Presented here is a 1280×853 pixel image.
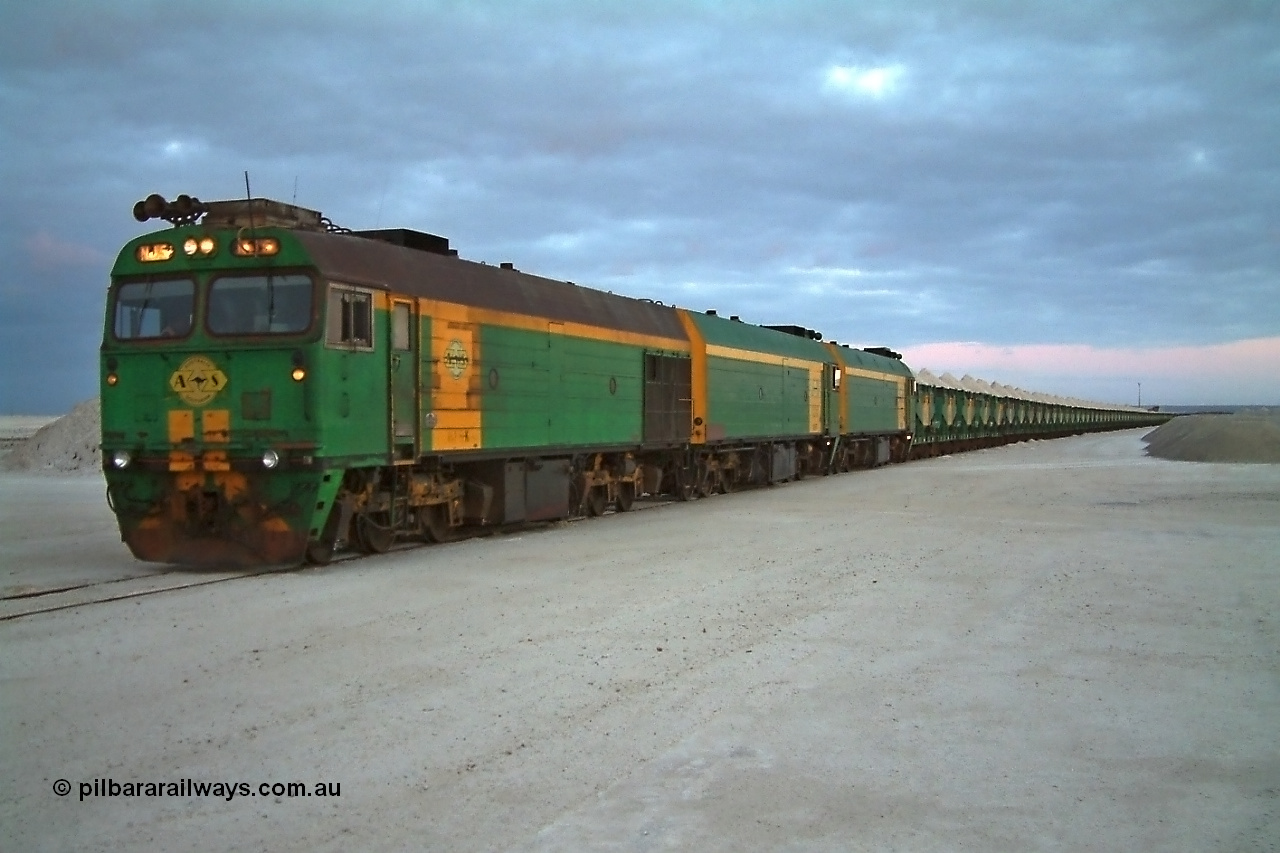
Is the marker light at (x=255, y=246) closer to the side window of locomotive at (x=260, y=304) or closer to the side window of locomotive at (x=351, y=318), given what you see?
the side window of locomotive at (x=260, y=304)

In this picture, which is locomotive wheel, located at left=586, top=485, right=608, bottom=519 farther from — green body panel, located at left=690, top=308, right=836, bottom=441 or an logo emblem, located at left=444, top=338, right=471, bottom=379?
an logo emblem, located at left=444, top=338, right=471, bottom=379

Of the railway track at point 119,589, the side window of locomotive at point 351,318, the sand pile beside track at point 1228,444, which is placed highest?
the side window of locomotive at point 351,318

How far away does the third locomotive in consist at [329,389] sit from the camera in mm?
12789

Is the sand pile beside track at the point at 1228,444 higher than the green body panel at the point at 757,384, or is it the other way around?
the green body panel at the point at 757,384

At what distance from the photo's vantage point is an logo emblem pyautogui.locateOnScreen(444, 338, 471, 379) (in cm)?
1532

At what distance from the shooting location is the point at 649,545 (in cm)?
1556

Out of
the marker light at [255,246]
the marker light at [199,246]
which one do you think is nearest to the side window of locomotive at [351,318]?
the marker light at [255,246]

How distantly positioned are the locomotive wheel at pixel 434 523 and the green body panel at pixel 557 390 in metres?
1.24

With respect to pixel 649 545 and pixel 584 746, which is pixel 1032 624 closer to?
pixel 584 746

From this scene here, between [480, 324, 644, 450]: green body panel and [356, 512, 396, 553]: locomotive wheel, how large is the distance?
224 cm

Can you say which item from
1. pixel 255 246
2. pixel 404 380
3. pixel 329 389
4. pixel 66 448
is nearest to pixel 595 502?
pixel 404 380

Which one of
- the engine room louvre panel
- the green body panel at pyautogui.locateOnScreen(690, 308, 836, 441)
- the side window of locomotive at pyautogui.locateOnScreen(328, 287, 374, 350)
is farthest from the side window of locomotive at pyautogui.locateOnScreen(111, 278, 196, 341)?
the green body panel at pyautogui.locateOnScreen(690, 308, 836, 441)

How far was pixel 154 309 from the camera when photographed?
1342 centimetres

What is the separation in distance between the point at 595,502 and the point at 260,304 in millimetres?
8914
